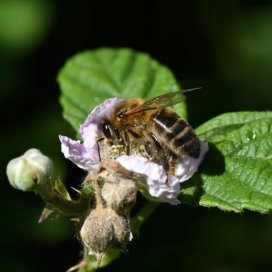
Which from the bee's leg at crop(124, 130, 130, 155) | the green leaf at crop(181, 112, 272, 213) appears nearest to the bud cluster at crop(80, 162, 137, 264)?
the bee's leg at crop(124, 130, 130, 155)

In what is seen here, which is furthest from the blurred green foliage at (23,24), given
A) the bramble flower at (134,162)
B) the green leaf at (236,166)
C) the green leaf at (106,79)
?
the bramble flower at (134,162)

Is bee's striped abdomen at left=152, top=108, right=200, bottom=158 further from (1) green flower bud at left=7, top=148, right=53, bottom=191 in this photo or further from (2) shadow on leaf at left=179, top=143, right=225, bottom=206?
(1) green flower bud at left=7, top=148, right=53, bottom=191

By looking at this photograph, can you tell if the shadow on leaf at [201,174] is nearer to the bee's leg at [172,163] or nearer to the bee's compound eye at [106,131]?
the bee's leg at [172,163]

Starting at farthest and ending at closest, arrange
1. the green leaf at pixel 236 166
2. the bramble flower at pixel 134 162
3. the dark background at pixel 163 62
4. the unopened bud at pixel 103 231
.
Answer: the dark background at pixel 163 62 → the green leaf at pixel 236 166 → the bramble flower at pixel 134 162 → the unopened bud at pixel 103 231

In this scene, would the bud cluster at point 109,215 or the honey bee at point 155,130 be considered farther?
the honey bee at point 155,130

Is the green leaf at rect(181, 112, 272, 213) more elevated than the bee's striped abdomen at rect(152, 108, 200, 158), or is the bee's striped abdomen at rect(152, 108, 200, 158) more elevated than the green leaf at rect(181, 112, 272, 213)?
the bee's striped abdomen at rect(152, 108, 200, 158)

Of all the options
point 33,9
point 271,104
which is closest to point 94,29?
point 33,9
